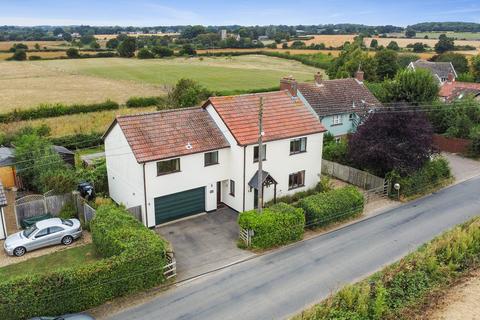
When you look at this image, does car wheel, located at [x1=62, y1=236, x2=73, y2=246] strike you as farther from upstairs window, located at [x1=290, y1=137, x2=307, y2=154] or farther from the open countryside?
the open countryside

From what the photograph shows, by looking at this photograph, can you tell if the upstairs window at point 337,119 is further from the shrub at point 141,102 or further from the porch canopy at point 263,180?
the shrub at point 141,102

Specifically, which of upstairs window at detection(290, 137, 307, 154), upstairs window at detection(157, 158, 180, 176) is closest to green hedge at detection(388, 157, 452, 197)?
upstairs window at detection(290, 137, 307, 154)

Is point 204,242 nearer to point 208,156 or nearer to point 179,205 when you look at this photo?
point 179,205

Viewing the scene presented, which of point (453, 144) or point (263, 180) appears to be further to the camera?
point (453, 144)

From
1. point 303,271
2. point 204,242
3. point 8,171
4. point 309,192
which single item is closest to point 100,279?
point 204,242

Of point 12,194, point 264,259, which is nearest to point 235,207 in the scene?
point 264,259

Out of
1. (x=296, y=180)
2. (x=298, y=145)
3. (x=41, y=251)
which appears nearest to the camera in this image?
(x=41, y=251)

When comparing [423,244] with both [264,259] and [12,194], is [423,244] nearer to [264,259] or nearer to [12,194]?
[264,259]

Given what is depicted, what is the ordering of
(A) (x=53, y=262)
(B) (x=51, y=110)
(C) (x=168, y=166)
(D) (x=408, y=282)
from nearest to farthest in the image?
(D) (x=408, y=282), (A) (x=53, y=262), (C) (x=168, y=166), (B) (x=51, y=110)
